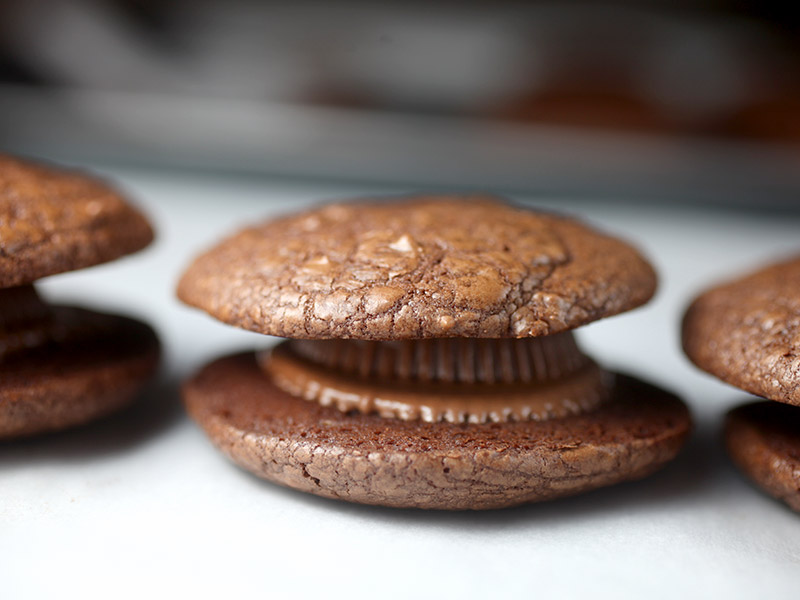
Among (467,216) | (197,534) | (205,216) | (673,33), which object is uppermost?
(673,33)

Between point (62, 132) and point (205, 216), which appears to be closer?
point (205, 216)

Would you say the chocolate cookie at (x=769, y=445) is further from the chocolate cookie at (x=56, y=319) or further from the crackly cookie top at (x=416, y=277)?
the chocolate cookie at (x=56, y=319)

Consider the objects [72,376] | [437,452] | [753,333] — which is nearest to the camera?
[437,452]

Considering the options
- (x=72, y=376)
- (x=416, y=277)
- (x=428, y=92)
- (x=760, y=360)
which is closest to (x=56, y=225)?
(x=72, y=376)

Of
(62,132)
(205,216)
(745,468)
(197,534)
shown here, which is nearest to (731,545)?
(745,468)

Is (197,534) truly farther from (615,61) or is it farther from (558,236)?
(615,61)

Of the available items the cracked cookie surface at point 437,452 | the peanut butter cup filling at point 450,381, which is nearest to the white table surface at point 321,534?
the cracked cookie surface at point 437,452

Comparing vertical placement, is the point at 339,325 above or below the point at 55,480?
above

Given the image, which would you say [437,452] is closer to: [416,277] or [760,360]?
[416,277]
